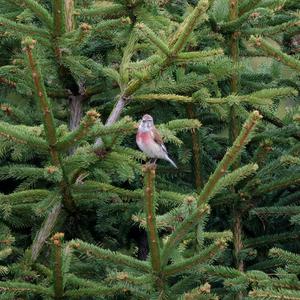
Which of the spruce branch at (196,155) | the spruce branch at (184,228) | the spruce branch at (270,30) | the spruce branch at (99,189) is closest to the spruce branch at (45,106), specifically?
the spruce branch at (99,189)

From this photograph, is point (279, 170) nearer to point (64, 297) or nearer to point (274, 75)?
point (274, 75)

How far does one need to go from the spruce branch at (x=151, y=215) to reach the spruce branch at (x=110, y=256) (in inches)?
2.9

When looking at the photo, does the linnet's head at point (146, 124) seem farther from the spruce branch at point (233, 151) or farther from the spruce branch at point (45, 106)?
the spruce branch at point (233, 151)

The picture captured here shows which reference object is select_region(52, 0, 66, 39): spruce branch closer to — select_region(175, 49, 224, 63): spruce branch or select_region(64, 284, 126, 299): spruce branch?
select_region(175, 49, 224, 63): spruce branch

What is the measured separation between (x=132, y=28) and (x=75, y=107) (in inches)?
29.8

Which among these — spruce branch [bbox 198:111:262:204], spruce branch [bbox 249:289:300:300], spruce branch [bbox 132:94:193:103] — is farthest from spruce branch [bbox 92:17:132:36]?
spruce branch [bbox 249:289:300:300]

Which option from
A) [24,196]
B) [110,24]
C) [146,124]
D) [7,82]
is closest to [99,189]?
[24,196]

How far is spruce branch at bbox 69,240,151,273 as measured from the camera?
3.27 m

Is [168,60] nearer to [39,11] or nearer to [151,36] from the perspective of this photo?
[151,36]

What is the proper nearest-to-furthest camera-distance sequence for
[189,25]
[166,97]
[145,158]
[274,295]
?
[274,295] → [189,25] → [145,158] → [166,97]

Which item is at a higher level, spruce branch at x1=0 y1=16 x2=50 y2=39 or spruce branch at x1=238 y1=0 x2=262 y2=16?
spruce branch at x1=238 y1=0 x2=262 y2=16

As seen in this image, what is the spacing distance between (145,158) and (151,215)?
992mm

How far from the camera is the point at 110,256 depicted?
3307 millimetres

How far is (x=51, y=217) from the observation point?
13.8 ft
